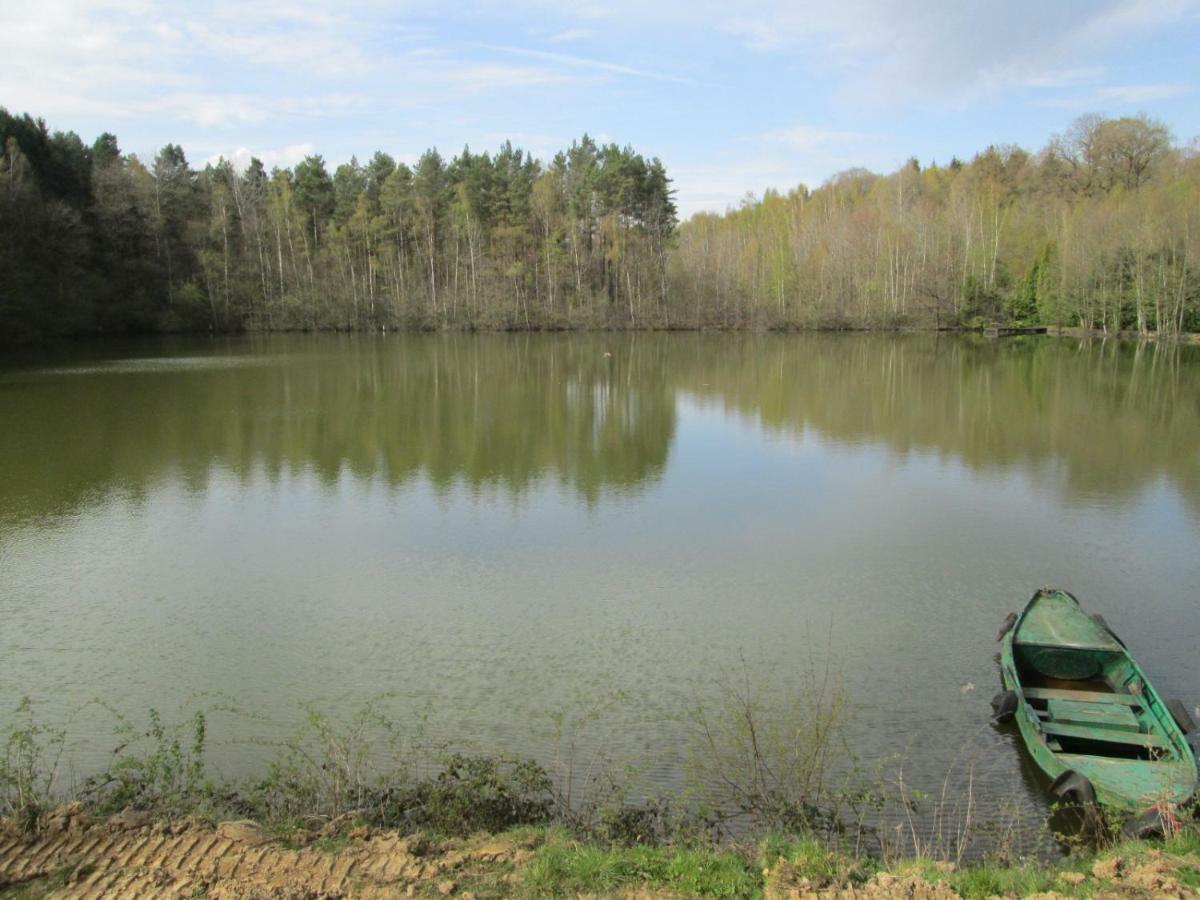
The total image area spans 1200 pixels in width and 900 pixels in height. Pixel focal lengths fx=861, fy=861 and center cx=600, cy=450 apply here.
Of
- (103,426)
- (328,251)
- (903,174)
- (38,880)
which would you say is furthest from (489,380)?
(903,174)

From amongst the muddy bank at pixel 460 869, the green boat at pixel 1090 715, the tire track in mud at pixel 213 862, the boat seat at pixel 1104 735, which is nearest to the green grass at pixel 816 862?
the muddy bank at pixel 460 869

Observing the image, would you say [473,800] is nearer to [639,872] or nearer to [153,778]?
[639,872]

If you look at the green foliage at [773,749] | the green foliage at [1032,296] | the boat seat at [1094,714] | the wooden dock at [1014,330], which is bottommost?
the green foliage at [773,749]

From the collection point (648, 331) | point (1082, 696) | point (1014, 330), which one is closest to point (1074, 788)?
point (1082, 696)

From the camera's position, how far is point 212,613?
9195 millimetres

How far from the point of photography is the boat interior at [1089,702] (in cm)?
613

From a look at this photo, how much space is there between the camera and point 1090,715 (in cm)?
648

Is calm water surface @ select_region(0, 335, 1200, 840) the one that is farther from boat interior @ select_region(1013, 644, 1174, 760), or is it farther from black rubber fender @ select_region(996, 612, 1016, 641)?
boat interior @ select_region(1013, 644, 1174, 760)

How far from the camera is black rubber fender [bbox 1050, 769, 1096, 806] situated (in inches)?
215

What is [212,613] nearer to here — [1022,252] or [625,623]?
[625,623]

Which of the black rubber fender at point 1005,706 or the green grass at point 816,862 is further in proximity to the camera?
the black rubber fender at point 1005,706

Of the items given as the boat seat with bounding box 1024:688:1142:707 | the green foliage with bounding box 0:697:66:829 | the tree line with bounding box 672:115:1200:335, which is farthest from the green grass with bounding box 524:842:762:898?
the tree line with bounding box 672:115:1200:335

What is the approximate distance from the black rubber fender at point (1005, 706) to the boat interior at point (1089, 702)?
0.38ft

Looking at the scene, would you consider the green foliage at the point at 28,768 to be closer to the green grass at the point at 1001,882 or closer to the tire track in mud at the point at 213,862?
the tire track in mud at the point at 213,862
